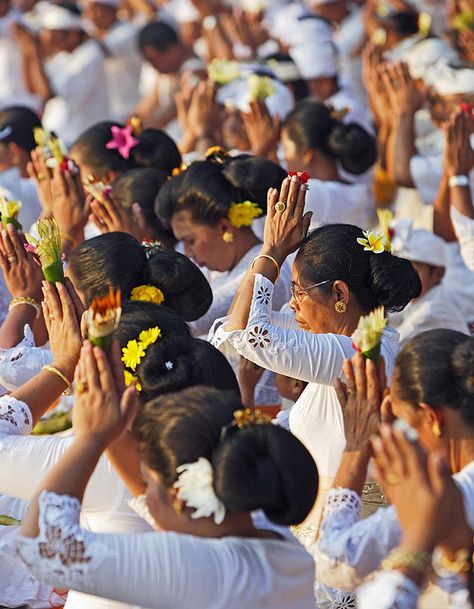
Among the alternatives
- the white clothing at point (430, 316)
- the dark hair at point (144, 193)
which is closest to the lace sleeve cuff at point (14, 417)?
the dark hair at point (144, 193)

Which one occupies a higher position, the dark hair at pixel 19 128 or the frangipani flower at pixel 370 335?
the frangipani flower at pixel 370 335

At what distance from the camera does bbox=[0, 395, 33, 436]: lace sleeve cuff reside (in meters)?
2.63

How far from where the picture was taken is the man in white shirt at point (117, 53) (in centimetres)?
861

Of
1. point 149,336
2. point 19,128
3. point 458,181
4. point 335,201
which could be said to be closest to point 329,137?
point 335,201

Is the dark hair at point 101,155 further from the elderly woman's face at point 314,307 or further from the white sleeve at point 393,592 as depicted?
the white sleeve at point 393,592

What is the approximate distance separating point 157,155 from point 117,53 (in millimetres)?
4032

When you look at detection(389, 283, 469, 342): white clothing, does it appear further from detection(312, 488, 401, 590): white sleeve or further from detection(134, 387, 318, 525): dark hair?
detection(134, 387, 318, 525): dark hair

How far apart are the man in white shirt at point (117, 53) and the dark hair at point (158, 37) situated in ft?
2.43

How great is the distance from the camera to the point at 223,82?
6121mm

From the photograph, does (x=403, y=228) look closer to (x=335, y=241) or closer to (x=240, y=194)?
(x=240, y=194)

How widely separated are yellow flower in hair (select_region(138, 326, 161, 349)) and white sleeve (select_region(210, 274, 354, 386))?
37 cm

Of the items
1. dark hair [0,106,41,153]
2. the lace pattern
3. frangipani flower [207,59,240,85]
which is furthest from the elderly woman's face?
frangipani flower [207,59,240,85]

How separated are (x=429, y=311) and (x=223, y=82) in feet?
7.43

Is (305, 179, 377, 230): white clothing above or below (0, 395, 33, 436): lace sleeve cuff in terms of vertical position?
below
